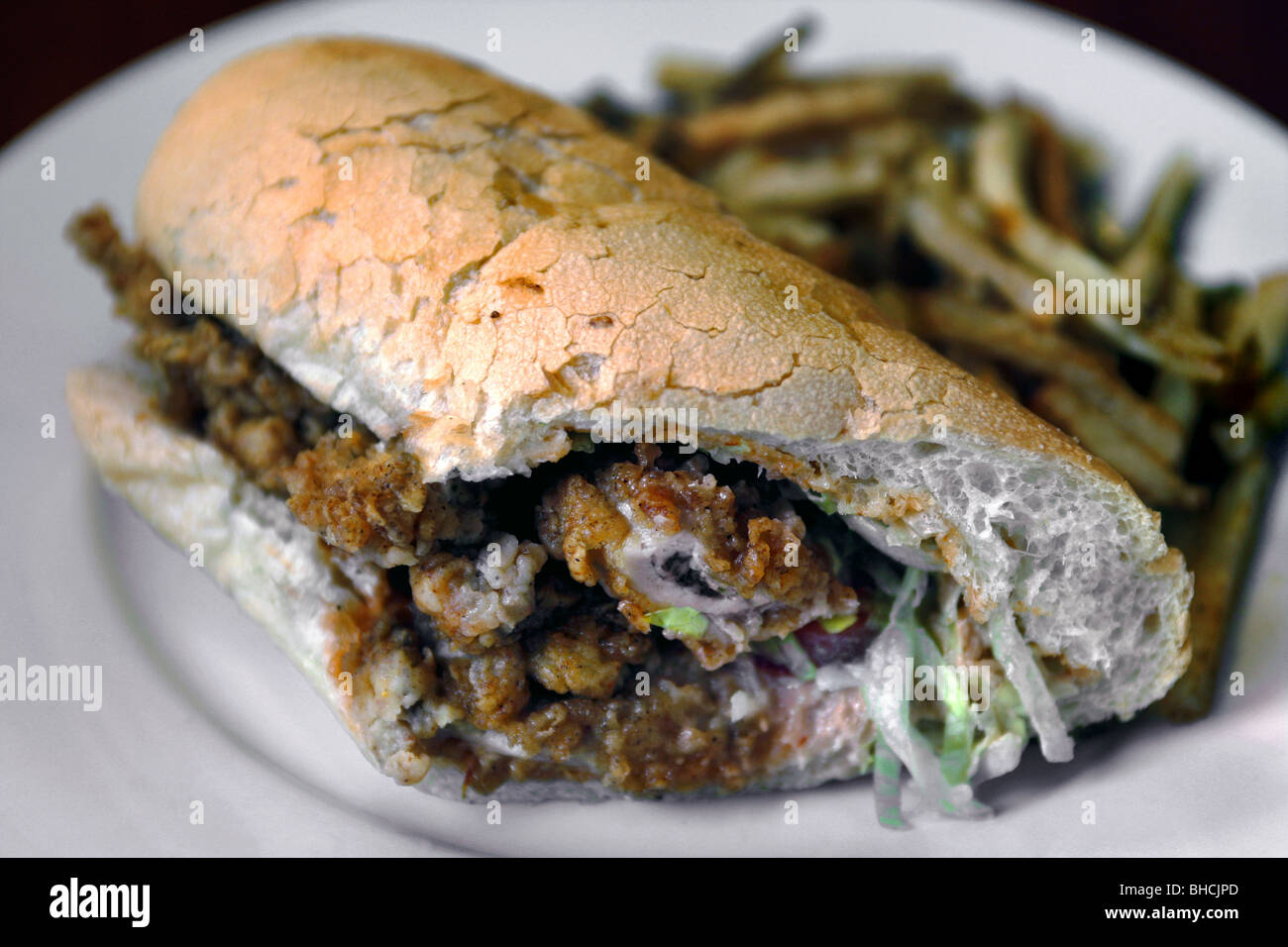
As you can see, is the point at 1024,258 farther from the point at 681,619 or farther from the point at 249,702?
the point at 249,702

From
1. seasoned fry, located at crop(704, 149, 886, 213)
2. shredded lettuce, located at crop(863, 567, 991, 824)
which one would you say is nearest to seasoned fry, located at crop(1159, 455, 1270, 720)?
shredded lettuce, located at crop(863, 567, 991, 824)

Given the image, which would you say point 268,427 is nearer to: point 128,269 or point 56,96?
point 128,269

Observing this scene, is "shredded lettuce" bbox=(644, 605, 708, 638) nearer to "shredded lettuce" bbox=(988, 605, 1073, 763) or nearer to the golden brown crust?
the golden brown crust

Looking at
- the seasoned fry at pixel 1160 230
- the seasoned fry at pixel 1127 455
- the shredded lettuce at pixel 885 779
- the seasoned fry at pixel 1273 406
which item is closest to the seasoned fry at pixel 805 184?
the seasoned fry at pixel 1160 230

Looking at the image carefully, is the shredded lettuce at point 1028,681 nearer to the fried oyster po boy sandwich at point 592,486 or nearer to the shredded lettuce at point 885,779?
the fried oyster po boy sandwich at point 592,486

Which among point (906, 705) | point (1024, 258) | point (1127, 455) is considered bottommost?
point (906, 705)

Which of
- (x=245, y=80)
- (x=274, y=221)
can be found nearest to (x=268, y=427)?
(x=274, y=221)

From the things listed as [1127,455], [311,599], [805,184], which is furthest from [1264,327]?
[311,599]
